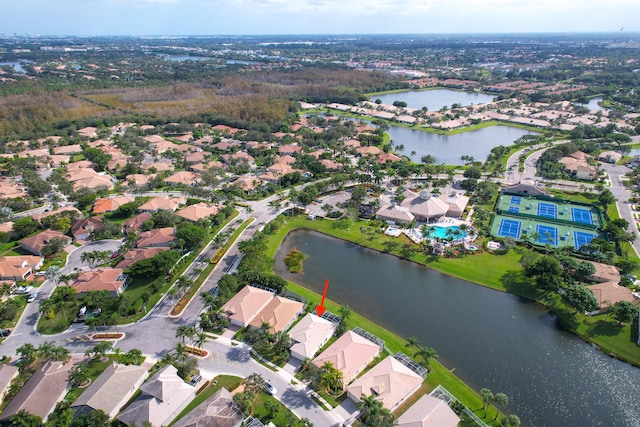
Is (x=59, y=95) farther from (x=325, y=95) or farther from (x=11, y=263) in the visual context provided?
(x=11, y=263)

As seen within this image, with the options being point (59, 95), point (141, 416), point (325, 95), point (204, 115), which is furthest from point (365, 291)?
point (59, 95)

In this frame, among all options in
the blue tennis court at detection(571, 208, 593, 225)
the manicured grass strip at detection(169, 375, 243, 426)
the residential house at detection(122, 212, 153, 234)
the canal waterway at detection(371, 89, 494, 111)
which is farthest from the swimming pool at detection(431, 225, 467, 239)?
the canal waterway at detection(371, 89, 494, 111)

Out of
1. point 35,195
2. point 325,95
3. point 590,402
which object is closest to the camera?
point 590,402

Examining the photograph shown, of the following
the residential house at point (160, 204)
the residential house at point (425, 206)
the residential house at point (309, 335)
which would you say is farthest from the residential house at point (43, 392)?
the residential house at point (425, 206)

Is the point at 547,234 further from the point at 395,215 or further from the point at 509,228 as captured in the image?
the point at 395,215

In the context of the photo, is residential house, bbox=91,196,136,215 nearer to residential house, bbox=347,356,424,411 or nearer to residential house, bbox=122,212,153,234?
residential house, bbox=122,212,153,234

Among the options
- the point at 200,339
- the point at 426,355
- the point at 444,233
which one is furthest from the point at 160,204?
the point at 426,355
